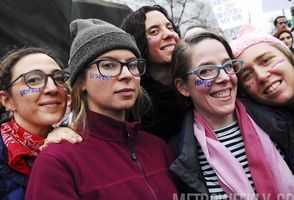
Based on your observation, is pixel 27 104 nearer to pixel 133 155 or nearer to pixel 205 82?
pixel 133 155

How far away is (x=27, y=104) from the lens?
1.99 m

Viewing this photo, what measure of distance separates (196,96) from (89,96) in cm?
65

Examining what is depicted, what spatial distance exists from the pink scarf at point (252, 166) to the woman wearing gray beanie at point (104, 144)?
0.86 ft

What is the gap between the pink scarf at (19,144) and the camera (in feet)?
6.13

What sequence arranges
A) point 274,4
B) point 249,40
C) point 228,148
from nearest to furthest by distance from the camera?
point 228,148 < point 249,40 < point 274,4

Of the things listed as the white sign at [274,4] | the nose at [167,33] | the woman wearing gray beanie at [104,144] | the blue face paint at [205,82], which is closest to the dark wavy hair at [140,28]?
the nose at [167,33]

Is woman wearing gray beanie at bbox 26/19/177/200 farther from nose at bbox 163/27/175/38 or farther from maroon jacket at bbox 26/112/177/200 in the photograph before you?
nose at bbox 163/27/175/38

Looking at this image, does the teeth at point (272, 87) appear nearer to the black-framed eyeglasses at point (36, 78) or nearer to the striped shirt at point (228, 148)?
the striped shirt at point (228, 148)

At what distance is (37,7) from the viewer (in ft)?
11.7

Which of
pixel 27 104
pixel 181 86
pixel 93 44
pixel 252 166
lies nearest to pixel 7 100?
pixel 27 104

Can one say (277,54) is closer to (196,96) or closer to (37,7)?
(196,96)

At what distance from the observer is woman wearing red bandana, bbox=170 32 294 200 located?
1.91 metres

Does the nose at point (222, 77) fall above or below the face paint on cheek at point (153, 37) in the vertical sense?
below

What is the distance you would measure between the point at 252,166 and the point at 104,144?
0.82 metres
